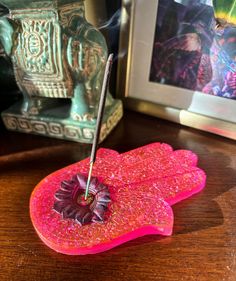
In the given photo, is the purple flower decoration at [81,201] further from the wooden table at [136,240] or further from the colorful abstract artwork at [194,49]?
the colorful abstract artwork at [194,49]

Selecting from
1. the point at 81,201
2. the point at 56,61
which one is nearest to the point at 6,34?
the point at 56,61

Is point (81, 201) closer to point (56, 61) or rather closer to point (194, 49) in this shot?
point (56, 61)

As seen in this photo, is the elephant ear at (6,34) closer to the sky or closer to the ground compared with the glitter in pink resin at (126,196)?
closer to the sky

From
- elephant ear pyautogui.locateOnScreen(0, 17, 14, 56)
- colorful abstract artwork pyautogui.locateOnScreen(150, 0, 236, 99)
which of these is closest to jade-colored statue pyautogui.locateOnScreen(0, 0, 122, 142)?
elephant ear pyautogui.locateOnScreen(0, 17, 14, 56)

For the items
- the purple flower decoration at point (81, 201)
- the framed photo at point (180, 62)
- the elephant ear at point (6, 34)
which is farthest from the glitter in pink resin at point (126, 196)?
the elephant ear at point (6, 34)

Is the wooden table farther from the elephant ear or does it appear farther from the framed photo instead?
the elephant ear

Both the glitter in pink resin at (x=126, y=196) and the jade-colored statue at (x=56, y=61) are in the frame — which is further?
the jade-colored statue at (x=56, y=61)

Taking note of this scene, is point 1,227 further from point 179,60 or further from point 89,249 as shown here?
point 179,60
